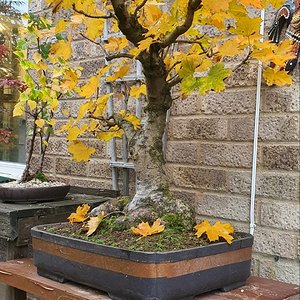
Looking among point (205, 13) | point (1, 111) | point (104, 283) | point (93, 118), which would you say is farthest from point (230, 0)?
point (1, 111)

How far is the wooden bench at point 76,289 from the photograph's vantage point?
1.60m

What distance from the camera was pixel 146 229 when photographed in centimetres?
158

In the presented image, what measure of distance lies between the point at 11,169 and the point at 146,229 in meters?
2.05

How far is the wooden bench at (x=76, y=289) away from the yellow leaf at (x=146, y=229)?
204mm

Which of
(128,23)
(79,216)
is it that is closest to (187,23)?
(128,23)

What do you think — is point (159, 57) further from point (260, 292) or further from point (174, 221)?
point (260, 292)

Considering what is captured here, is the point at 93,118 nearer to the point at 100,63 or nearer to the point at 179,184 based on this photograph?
the point at 179,184

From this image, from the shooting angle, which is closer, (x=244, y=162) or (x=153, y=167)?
(x=153, y=167)

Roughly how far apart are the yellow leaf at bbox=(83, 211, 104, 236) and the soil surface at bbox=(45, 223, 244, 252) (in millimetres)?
15

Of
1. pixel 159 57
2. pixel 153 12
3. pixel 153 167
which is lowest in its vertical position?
pixel 153 167

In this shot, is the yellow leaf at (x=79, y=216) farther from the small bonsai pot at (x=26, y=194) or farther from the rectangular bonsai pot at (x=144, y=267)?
the small bonsai pot at (x=26, y=194)

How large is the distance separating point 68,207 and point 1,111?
156 cm

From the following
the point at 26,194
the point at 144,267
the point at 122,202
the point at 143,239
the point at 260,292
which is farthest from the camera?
the point at 26,194

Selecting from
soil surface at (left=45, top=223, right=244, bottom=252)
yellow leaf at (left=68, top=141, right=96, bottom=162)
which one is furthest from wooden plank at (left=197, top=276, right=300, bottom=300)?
yellow leaf at (left=68, top=141, right=96, bottom=162)
